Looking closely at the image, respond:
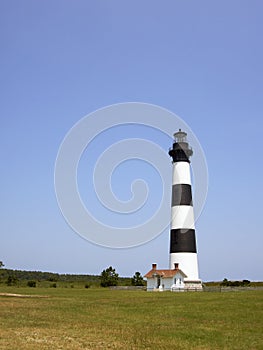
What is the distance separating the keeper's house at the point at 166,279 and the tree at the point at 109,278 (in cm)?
1248

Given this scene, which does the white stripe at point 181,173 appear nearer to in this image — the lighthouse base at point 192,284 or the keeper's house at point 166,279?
the keeper's house at point 166,279

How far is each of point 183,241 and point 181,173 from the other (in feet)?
23.6

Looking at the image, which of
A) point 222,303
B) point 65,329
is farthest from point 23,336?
point 222,303

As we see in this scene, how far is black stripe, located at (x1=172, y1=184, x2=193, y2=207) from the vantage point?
44.1 meters

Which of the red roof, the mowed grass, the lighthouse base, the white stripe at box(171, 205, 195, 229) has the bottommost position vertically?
the mowed grass

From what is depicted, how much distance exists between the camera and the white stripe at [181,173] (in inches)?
1769

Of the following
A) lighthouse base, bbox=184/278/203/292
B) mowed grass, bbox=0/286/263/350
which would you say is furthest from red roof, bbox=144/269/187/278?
mowed grass, bbox=0/286/263/350

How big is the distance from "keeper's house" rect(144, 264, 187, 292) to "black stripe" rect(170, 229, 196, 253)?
1760 millimetres

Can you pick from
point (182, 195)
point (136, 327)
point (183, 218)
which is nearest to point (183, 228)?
point (183, 218)

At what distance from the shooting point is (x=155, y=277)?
150 feet

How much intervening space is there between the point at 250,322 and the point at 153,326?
12.8 feet

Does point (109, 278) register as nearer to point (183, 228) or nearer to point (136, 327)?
point (183, 228)

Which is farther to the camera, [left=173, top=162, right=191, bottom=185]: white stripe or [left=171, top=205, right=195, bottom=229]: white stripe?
[left=173, top=162, right=191, bottom=185]: white stripe

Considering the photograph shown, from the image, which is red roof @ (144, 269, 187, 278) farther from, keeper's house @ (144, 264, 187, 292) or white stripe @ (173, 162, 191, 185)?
white stripe @ (173, 162, 191, 185)
